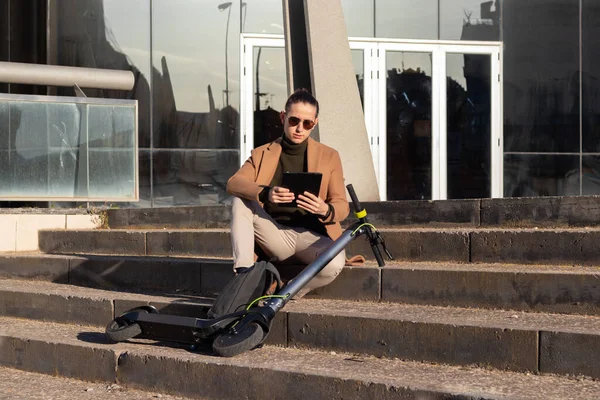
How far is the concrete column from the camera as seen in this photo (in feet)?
29.9

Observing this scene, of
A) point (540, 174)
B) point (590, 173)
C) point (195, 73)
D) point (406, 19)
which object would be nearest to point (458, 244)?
point (195, 73)

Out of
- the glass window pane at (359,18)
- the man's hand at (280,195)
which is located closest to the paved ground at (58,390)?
the man's hand at (280,195)

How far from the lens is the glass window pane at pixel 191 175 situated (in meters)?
15.0

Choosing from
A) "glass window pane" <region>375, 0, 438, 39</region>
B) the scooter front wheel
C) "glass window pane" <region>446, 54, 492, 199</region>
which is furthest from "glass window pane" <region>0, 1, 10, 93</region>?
the scooter front wheel

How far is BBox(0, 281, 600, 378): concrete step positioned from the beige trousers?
0.23 meters

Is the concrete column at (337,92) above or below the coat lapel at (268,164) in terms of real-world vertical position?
above

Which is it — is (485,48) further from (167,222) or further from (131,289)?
(131,289)

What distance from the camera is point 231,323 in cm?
525

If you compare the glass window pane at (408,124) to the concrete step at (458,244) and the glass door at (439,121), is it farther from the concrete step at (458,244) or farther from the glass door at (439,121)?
the concrete step at (458,244)

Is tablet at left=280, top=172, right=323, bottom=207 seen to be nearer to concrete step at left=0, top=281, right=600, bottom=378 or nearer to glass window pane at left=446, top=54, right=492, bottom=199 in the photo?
concrete step at left=0, top=281, right=600, bottom=378

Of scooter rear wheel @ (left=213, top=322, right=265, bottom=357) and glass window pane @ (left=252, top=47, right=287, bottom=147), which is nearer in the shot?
scooter rear wheel @ (left=213, top=322, right=265, bottom=357)

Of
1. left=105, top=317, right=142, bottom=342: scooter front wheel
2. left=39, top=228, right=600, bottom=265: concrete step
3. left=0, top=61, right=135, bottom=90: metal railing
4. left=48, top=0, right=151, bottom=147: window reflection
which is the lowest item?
left=105, top=317, right=142, bottom=342: scooter front wheel

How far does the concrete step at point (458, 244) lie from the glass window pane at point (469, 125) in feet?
26.8

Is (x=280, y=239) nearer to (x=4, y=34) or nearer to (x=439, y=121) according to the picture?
(x=439, y=121)
